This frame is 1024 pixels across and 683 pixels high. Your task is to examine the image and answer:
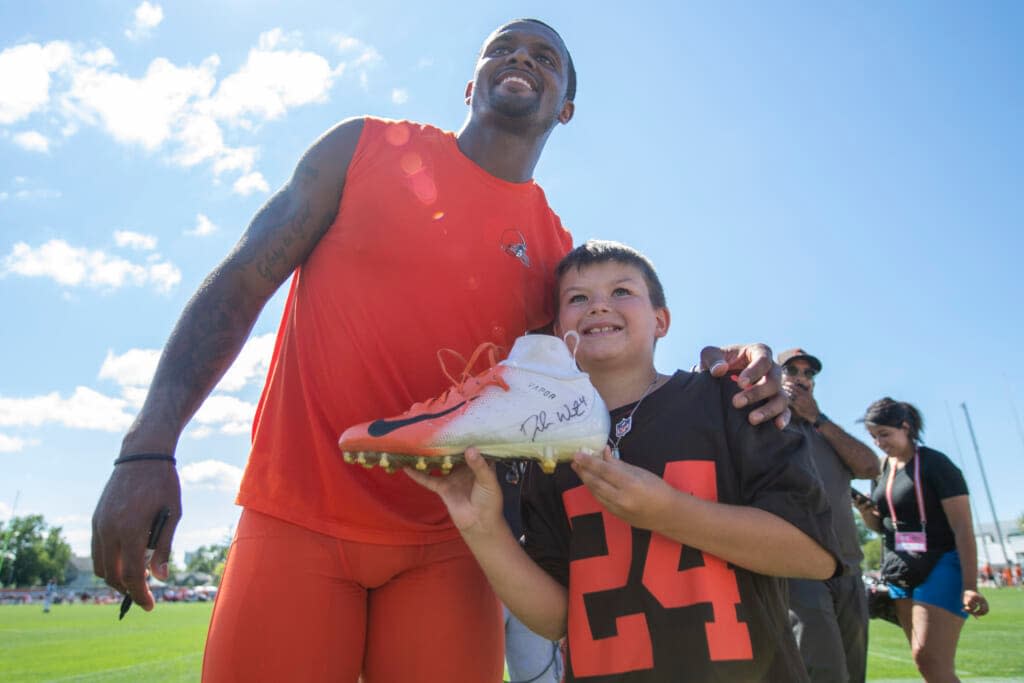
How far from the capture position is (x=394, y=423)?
5.20 feet

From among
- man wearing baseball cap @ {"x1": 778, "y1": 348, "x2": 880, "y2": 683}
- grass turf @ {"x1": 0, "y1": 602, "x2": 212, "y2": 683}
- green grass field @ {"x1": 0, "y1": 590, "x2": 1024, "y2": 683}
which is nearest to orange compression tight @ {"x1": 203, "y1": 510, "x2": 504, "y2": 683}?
man wearing baseball cap @ {"x1": 778, "y1": 348, "x2": 880, "y2": 683}

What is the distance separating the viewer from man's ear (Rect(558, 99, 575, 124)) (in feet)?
9.52

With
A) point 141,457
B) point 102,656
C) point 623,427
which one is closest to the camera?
point 141,457

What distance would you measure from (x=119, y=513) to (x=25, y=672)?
9.66 metres

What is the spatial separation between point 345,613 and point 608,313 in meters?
1.19

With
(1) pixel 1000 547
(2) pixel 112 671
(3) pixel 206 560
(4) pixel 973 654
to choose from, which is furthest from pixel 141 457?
(3) pixel 206 560

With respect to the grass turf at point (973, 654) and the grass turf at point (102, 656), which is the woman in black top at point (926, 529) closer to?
the grass turf at point (973, 654)

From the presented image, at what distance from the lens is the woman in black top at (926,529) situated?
4.50 metres

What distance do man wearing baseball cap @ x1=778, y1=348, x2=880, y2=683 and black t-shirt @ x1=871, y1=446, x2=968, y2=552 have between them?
53 centimetres

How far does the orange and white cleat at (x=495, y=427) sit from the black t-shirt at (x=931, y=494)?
4.48 meters

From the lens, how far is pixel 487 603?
200 centimetres

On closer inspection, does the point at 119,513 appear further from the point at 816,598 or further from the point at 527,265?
the point at 816,598

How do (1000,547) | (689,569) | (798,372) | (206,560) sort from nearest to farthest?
(689,569), (798,372), (1000,547), (206,560)

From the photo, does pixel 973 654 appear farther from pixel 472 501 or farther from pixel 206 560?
pixel 206 560
